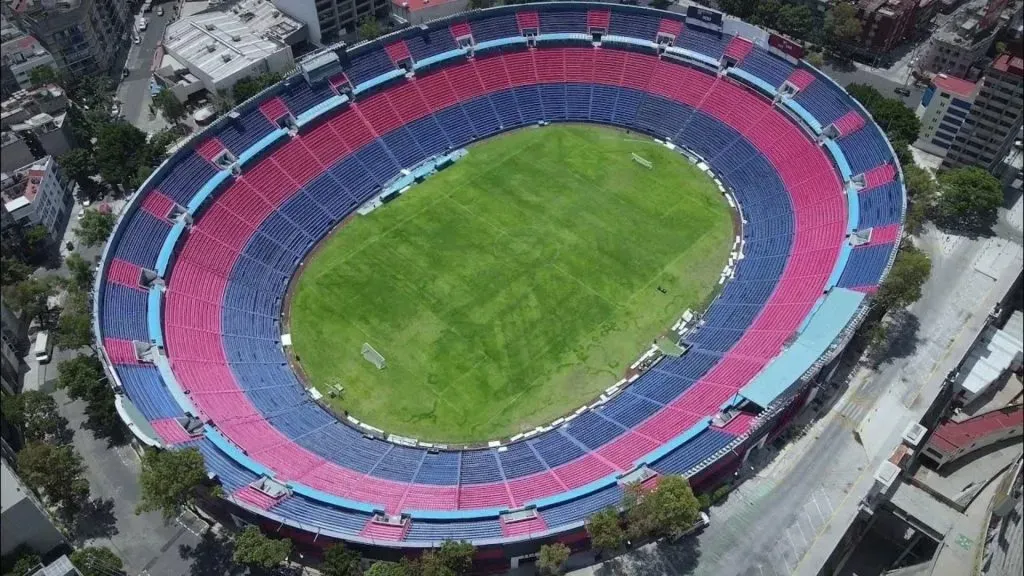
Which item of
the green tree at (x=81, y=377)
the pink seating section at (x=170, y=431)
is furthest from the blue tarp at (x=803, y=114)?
the green tree at (x=81, y=377)

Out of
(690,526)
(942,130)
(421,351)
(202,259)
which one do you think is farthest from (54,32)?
(942,130)

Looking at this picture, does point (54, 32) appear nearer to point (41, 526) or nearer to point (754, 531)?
point (41, 526)

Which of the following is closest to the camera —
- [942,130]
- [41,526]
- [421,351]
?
[41,526]

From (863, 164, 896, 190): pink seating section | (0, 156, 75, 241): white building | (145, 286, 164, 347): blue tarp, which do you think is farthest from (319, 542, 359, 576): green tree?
(863, 164, 896, 190): pink seating section

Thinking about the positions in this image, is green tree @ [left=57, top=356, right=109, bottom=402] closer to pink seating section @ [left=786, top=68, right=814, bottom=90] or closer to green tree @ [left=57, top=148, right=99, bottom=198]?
green tree @ [left=57, top=148, right=99, bottom=198]

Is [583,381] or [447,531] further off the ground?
[583,381]

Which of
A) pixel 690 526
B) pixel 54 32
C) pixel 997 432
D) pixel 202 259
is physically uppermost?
pixel 997 432

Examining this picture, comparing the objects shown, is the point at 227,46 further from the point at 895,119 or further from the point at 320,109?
the point at 895,119
